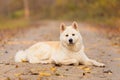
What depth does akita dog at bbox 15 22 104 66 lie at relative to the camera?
982 cm

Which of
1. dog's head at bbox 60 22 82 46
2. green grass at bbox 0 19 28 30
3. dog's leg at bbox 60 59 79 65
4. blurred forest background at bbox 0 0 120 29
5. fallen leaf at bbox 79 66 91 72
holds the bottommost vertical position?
fallen leaf at bbox 79 66 91 72

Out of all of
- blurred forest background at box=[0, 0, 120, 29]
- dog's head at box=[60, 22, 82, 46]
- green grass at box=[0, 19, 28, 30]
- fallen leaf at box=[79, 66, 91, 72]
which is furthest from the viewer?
blurred forest background at box=[0, 0, 120, 29]

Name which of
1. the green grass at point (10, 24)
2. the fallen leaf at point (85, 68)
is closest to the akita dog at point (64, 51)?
the fallen leaf at point (85, 68)

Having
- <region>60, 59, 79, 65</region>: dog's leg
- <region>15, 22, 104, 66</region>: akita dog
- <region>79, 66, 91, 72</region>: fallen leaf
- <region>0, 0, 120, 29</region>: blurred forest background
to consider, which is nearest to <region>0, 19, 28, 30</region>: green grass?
<region>0, 0, 120, 29</region>: blurred forest background

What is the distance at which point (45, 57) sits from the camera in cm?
1051

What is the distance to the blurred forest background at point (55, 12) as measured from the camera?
46.2m

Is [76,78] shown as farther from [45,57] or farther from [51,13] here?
[51,13]

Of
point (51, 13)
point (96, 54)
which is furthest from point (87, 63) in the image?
point (51, 13)

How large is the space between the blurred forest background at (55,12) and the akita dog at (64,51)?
85.7 feet

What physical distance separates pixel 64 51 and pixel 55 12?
66345mm

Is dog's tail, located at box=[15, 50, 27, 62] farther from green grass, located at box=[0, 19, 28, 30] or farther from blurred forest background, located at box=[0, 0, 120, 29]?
green grass, located at box=[0, 19, 28, 30]

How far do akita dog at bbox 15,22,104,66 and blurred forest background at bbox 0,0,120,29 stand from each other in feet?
85.7

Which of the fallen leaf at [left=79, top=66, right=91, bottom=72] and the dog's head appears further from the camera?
the dog's head

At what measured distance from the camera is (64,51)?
33.0ft
